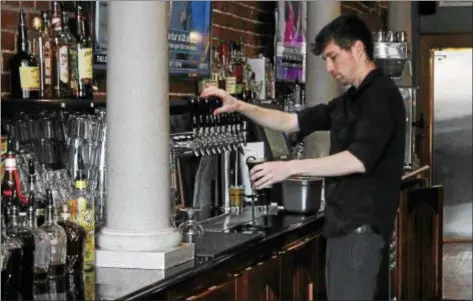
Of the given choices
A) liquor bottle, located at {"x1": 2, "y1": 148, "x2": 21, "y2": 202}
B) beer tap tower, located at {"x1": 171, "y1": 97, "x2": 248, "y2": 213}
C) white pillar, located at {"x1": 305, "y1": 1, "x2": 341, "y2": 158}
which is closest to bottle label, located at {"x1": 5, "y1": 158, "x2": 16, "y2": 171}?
liquor bottle, located at {"x1": 2, "y1": 148, "x2": 21, "y2": 202}

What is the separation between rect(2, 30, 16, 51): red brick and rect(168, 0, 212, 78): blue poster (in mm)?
1234

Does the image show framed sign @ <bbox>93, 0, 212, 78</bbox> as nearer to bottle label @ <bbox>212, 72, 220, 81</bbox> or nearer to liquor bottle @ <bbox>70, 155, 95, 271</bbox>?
bottle label @ <bbox>212, 72, 220, 81</bbox>

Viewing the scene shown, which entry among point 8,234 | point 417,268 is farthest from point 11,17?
point 417,268

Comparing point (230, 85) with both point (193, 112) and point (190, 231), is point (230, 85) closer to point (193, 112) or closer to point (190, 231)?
point (193, 112)

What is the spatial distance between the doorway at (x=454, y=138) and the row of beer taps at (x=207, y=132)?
663 centimetres

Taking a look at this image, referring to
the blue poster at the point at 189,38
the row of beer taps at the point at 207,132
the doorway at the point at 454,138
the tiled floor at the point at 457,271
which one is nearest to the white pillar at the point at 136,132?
the row of beer taps at the point at 207,132

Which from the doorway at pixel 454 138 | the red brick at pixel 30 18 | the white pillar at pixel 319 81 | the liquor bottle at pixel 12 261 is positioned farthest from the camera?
the doorway at pixel 454 138

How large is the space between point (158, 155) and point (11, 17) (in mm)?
852

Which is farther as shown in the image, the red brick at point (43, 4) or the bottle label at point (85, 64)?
the red brick at point (43, 4)

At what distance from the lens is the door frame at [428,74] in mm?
10492

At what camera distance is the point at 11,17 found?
12.1 ft

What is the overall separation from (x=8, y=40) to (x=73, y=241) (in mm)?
883

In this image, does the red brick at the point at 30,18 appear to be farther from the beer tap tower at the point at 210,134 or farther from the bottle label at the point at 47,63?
the beer tap tower at the point at 210,134

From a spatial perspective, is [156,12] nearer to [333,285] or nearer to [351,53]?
[351,53]
